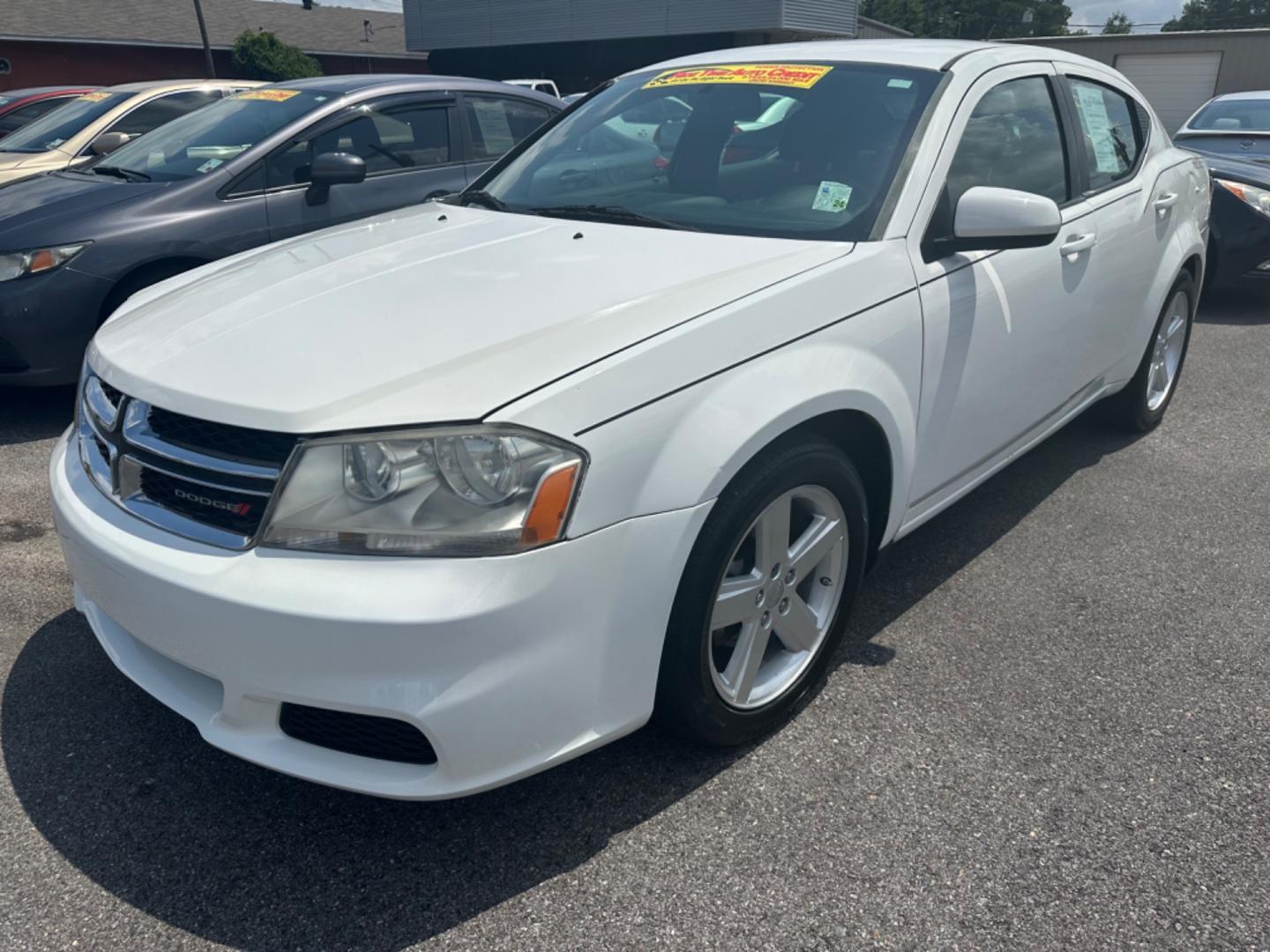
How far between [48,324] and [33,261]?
11.3 inches

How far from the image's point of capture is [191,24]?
1342 inches

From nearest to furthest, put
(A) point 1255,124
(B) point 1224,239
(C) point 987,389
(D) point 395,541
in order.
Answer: (D) point 395,541, (C) point 987,389, (B) point 1224,239, (A) point 1255,124

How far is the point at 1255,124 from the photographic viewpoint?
899 centimetres

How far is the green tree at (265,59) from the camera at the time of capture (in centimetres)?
3075

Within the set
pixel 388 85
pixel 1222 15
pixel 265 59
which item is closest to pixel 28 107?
pixel 388 85

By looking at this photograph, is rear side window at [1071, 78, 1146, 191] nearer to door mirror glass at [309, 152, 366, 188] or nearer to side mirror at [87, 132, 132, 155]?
door mirror glass at [309, 152, 366, 188]

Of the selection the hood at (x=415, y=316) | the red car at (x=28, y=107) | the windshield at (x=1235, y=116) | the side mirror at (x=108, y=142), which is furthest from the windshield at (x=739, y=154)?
the red car at (x=28, y=107)

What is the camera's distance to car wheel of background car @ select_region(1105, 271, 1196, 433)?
4523 mm

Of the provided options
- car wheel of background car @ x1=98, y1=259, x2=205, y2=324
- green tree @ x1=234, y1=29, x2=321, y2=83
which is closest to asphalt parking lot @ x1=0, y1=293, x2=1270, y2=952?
car wheel of background car @ x1=98, y1=259, x2=205, y2=324

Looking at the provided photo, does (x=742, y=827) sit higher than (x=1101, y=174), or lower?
lower

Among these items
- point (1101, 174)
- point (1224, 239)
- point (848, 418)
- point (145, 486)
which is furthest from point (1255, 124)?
point (145, 486)

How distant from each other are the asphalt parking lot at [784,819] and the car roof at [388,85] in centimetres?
348

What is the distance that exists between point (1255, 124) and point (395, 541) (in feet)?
31.8

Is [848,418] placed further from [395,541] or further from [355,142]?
[355,142]
